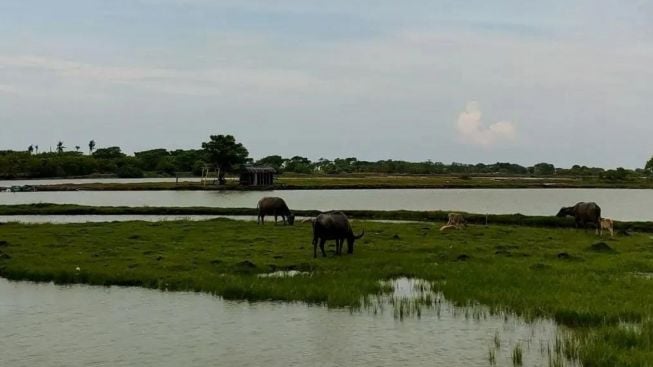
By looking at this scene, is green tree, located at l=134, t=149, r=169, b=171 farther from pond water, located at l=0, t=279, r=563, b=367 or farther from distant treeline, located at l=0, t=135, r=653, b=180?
pond water, located at l=0, t=279, r=563, b=367

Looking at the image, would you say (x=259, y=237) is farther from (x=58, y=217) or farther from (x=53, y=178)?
(x=53, y=178)

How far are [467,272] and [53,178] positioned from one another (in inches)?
4416

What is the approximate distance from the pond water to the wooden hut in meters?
63.6

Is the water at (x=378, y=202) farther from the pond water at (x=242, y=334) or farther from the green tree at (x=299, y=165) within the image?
the green tree at (x=299, y=165)

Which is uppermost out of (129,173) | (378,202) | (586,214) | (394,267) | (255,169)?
(255,169)

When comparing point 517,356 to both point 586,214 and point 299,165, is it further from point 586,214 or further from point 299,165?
point 299,165

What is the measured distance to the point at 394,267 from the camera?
17.6m

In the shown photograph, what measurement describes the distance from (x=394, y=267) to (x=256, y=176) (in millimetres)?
61140

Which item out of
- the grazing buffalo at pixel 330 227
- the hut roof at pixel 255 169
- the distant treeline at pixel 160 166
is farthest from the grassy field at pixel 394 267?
the distant treeline at pixel 160 166

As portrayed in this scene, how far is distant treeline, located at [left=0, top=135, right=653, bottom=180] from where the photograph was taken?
264 feet

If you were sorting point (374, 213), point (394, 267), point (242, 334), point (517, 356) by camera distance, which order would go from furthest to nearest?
point (374, 213)
point (394, 267)
point (242, 334)
point (517, 356)

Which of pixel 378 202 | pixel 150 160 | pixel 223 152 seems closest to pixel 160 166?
pixel 150 160

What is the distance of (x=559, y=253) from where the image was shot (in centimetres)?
1981

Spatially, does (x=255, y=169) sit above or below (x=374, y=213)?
above
